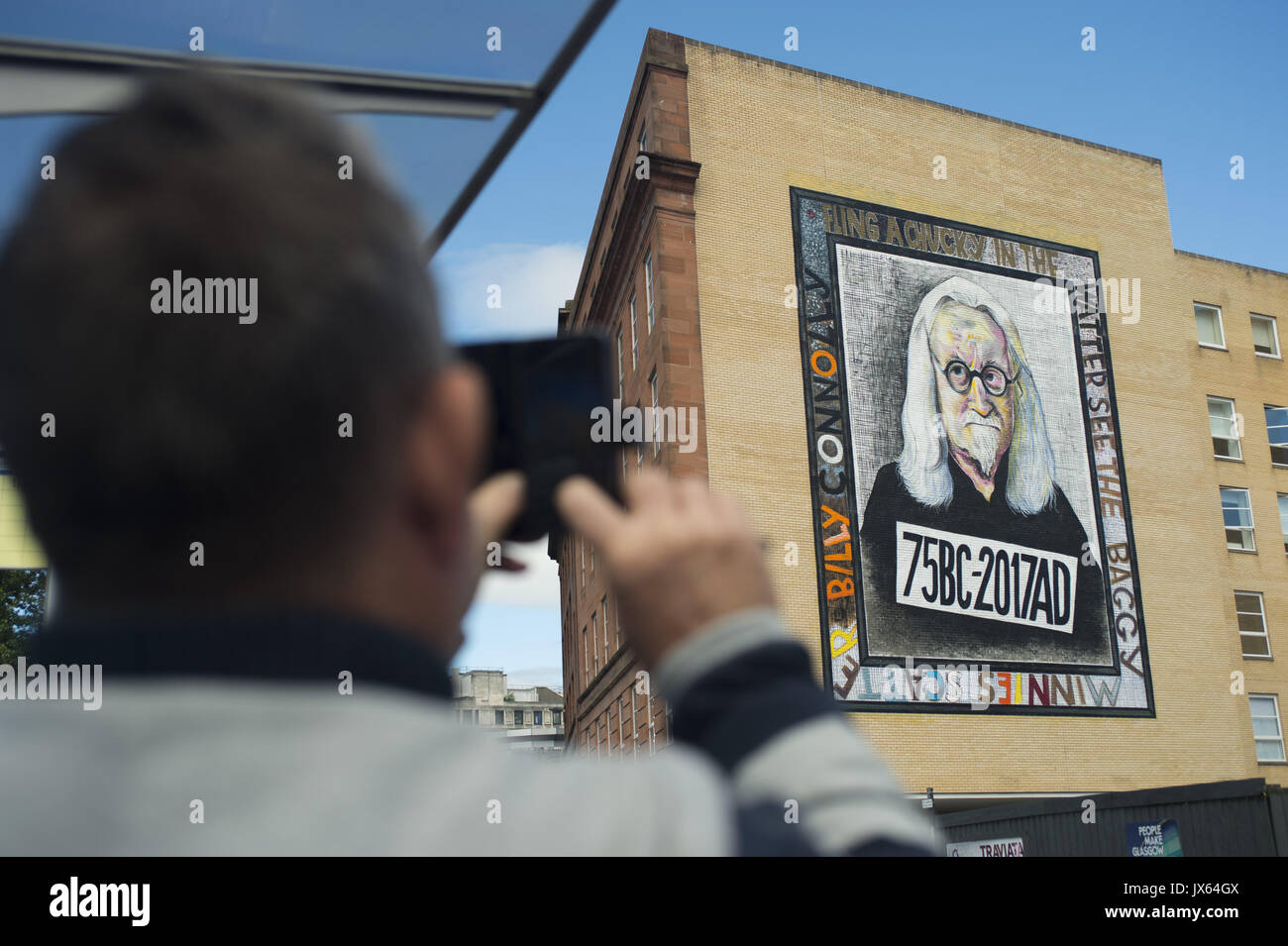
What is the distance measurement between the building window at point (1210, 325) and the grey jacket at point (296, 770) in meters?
41.6

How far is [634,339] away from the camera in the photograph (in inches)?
1190

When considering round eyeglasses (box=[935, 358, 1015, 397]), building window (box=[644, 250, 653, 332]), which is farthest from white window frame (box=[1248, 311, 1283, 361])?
building window (box=[644, 250, 653, 332])

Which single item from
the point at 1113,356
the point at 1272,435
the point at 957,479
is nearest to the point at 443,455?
the point at 957,479

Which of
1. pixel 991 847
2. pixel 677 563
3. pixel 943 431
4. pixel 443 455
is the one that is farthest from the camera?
pixel 943 431

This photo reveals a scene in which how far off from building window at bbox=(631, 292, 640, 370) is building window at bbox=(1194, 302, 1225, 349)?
20716 mm

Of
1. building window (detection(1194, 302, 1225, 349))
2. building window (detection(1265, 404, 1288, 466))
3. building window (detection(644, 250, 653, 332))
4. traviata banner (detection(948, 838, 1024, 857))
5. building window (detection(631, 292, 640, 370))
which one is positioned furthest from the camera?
building window (detection(1194, 302, 1225, 349))

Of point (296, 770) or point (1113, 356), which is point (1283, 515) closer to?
point (1113, 356)

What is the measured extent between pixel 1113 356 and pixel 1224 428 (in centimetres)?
805

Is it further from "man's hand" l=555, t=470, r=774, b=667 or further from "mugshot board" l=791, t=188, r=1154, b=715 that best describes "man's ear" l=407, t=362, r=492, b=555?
"mugshot board" l=791, t=188, r=1154, b=715

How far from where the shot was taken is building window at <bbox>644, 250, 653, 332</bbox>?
91.7ft
